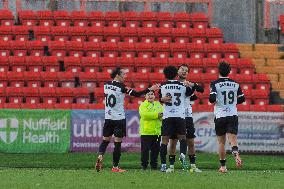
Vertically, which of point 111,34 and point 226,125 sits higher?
point 111,34

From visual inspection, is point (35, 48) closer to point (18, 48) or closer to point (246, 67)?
point (18, 48)

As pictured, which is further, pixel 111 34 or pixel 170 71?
pixel 111 34

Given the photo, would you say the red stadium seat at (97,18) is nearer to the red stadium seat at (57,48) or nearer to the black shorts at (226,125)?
the red stadium seat at (57,48)

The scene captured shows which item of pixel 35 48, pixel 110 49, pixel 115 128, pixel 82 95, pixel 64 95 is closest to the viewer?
pixel 115 128

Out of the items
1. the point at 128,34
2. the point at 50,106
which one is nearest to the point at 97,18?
the point at 128,34

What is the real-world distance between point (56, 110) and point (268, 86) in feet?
29.7

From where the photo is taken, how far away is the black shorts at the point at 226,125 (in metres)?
17.5

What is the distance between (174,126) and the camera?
57.7 ft

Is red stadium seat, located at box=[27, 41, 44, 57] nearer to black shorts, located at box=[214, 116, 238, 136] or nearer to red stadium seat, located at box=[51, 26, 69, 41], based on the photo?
red stadium seat, located at box=[51, 26, 69, 41]

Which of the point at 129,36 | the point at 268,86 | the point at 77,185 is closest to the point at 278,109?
the point at 268,86

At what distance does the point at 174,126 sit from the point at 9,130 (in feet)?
28.4

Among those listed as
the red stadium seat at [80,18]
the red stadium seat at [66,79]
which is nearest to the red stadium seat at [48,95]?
the red stadium seat at [66,79]

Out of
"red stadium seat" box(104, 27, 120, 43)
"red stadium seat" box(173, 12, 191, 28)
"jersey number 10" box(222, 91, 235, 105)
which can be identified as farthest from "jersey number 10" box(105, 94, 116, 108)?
"red stadium seat" box(173, 12, 191, 28)

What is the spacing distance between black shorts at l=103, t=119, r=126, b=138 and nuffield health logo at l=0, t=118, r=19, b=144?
7.48 m
